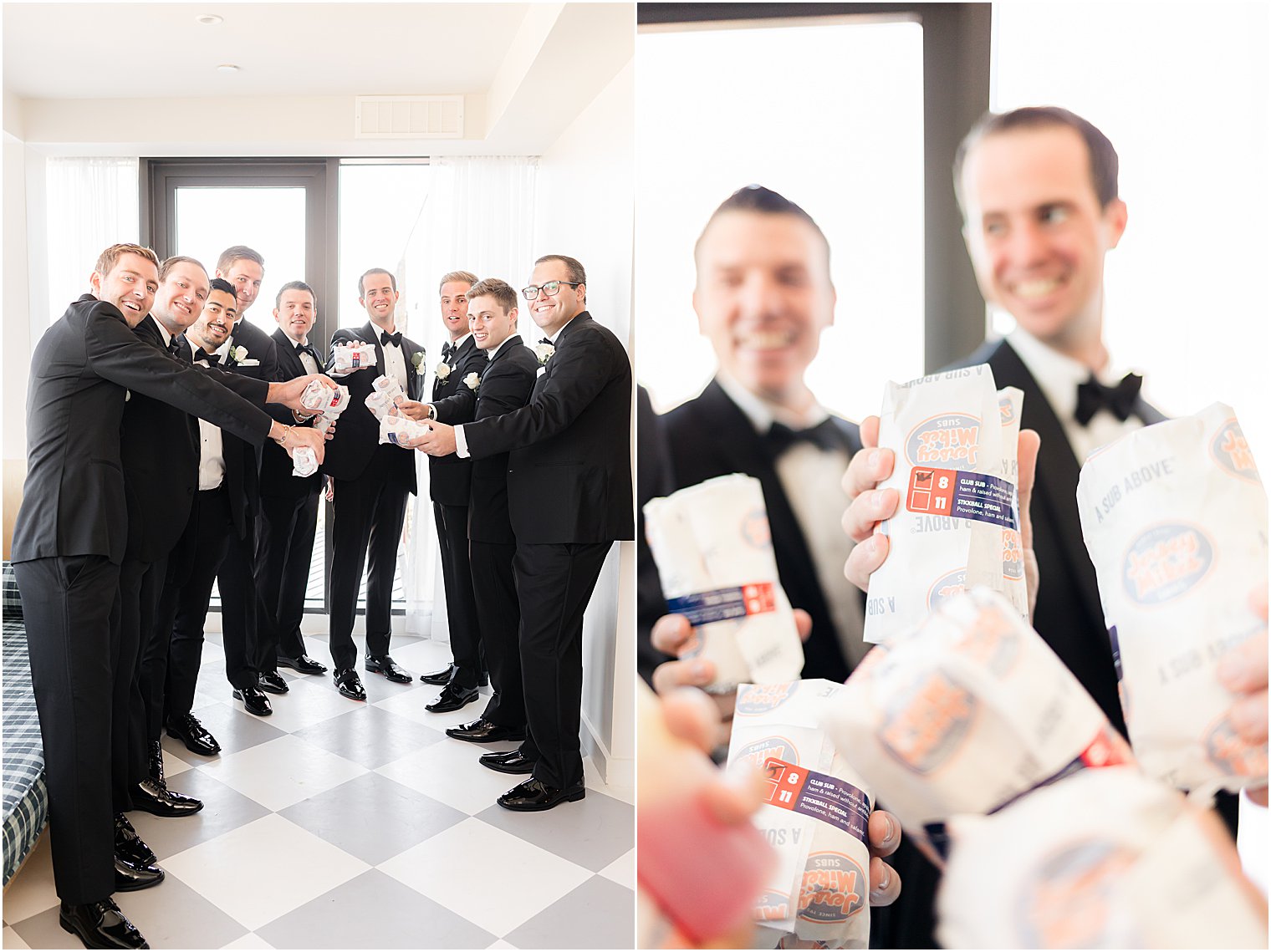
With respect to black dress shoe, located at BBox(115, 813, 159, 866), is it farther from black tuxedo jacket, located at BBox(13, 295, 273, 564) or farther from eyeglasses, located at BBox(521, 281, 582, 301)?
eyeglasses, located at BBox(521, 281, 582, 301)

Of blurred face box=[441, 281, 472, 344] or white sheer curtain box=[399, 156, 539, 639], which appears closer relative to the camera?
blurred face box=[441, 281, 472, 344]

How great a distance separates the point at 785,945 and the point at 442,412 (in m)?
2.26

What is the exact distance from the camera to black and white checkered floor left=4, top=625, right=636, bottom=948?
1.82 meters

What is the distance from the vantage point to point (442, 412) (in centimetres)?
304

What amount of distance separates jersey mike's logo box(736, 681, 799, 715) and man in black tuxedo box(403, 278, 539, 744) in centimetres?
174

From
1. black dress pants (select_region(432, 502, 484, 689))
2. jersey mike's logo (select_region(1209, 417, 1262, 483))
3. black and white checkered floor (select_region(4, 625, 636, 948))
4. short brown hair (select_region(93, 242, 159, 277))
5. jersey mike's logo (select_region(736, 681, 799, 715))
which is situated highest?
short brown hair (select_region(93, 242, 159, 277))

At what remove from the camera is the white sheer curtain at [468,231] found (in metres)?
3.76

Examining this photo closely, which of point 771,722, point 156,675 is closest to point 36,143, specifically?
point 156,675

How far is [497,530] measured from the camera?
2.79 meters

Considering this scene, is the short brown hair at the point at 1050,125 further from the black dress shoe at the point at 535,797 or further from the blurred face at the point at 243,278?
the blurred face at the point at 243,278

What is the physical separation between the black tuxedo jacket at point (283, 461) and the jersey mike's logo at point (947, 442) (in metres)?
2.57

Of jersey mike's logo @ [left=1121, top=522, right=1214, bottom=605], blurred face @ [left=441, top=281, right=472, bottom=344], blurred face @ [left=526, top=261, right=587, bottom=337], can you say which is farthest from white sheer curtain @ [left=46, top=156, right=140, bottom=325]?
jersey mike's logo @ [left=1121, top=522, right=1214, bottom=605]

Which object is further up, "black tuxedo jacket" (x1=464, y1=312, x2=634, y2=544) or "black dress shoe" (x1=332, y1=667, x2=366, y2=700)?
"black tuxedo jacket" (x1=464, y1=312, x2=634, y2=544)

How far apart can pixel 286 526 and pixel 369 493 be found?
0.34 meters
